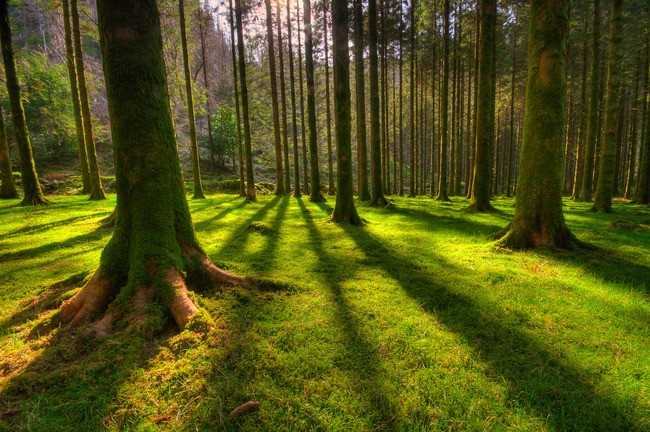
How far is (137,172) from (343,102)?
20.3 feet

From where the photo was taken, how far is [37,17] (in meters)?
44.8

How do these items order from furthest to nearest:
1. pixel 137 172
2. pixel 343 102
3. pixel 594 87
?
pixel 594 87
pixel 343 102
pixel 137 172

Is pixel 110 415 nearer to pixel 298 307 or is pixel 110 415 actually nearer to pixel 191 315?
pixel 191 315

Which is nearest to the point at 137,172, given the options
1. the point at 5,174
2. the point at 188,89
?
the point at 188,89

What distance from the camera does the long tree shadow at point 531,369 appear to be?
186 centimetres

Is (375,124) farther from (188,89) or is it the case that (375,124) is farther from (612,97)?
(188,89)

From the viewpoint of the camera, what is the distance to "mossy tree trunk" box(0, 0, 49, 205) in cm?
1120

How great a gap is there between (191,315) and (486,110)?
11.6 metres

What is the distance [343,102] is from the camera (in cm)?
809

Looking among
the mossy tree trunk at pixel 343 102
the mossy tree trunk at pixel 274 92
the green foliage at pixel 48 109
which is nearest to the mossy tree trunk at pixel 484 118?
the mossy tree trunk at pixel 343 102

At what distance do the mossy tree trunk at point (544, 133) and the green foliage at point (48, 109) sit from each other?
3376 centimetres

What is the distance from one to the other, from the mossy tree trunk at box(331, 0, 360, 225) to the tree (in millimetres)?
5271

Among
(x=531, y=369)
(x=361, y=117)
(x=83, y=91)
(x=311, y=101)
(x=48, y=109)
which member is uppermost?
(x=48, y=109)

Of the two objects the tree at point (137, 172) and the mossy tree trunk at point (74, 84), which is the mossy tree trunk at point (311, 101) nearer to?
the tree at point (137, 172)
